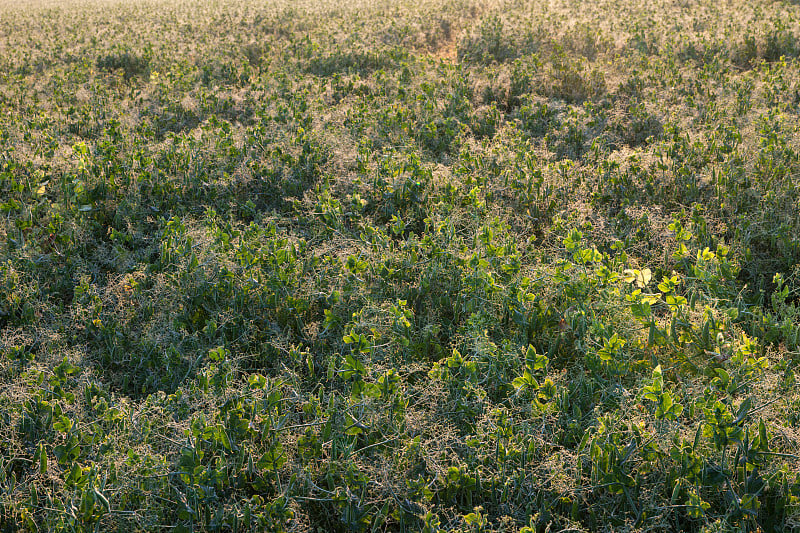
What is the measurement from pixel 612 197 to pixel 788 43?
4682 millimetres

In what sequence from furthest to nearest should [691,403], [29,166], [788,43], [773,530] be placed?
[788,43] < [29,166] < [691,403] < [773,530]

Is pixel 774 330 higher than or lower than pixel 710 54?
Answer: lower

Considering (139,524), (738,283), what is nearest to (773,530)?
(738,283)

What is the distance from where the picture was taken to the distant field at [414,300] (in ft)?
8.41

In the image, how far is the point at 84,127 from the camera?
666 centimetres

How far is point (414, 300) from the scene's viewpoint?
390 centimetres

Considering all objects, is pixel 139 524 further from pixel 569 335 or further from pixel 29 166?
pixel 29 166

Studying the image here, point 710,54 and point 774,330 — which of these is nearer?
point 774,330

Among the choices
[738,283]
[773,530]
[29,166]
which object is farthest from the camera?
[29,166]

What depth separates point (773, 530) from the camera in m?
2.37

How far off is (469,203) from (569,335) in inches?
67.0

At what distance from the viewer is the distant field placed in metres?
2.56

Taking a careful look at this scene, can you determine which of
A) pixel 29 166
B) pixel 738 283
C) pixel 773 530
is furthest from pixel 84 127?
pixel 773 530

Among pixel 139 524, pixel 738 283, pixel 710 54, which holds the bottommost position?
pixel 139 524
